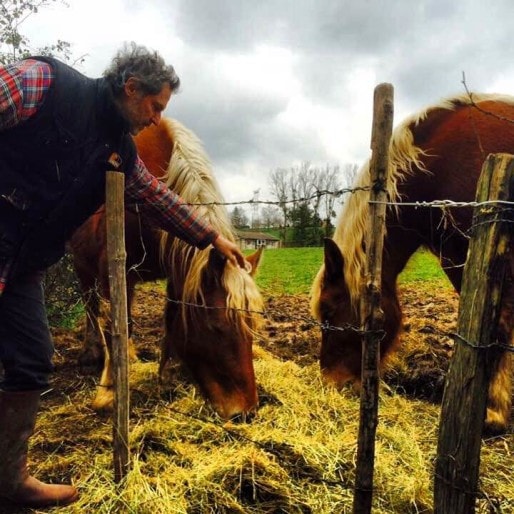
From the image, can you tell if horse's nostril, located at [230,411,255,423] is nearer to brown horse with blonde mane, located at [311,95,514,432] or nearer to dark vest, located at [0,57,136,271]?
brown horse with blonde mane, located at [311,95,514,432]

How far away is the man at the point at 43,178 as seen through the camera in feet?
7.48

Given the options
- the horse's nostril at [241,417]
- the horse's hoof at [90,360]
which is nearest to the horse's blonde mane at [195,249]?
the horse's nostril at [241,417]

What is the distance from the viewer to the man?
7.48 ft

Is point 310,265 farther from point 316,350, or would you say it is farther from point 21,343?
point 21,343

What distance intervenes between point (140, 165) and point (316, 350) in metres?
3.57

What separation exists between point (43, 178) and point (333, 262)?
2.24 meters

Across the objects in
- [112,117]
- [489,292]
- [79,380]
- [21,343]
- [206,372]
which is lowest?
[79,380]

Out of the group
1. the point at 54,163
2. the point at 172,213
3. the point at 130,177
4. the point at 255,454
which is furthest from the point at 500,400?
the point at 54,163

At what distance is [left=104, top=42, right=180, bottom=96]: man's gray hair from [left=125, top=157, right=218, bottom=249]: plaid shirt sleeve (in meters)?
0.55

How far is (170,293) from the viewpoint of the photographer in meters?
4.02

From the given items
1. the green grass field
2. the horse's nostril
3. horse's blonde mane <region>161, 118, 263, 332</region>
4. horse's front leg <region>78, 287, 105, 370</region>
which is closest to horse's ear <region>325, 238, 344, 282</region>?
horse's blonde mane <region>161, 118, 263, 332</region>

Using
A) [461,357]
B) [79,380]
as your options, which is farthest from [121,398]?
[79,380]

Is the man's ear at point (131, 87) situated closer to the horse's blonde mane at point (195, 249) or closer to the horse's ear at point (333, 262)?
the horse's blonde mane at point (195, 249)

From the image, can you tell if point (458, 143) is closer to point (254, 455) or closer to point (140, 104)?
point (140, 104)
